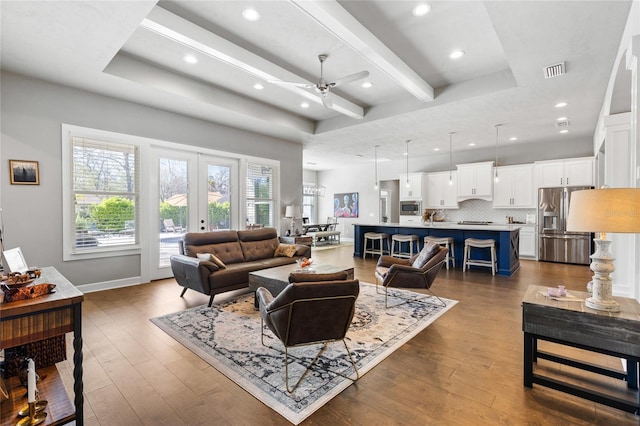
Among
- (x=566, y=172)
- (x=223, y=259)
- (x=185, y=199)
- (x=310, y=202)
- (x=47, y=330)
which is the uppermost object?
(x=566, y=172)

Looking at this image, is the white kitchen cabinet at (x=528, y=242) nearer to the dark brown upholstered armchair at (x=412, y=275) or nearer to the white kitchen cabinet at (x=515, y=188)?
the white kitchen cabinet at (x=515, y=188)

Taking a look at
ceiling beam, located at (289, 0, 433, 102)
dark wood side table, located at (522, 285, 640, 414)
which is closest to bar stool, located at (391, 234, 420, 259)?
ceiling beam, located at (289, 0, 433, 102)

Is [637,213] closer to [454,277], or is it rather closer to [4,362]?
[4,362]

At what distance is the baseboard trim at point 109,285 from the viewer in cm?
460

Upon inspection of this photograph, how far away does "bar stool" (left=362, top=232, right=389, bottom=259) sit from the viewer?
7562mm

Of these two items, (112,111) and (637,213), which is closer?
(637,213)

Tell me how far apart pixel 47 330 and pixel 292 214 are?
19.9 feet

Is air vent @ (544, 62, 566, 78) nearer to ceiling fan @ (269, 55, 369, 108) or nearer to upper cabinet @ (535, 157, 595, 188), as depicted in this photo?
ceiling fan @ (269, 55, 369, 108)

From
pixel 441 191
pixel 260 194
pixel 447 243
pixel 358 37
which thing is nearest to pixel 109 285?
Result: pixel 260 194

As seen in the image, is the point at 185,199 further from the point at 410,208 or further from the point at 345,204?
the point at 345,204

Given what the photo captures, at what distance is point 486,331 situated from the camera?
314 centimetres

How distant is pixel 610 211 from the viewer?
5.74ft

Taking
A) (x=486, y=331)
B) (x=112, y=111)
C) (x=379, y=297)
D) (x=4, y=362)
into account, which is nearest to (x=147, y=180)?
(x=112, y=111)

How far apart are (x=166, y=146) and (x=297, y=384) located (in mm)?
4905
